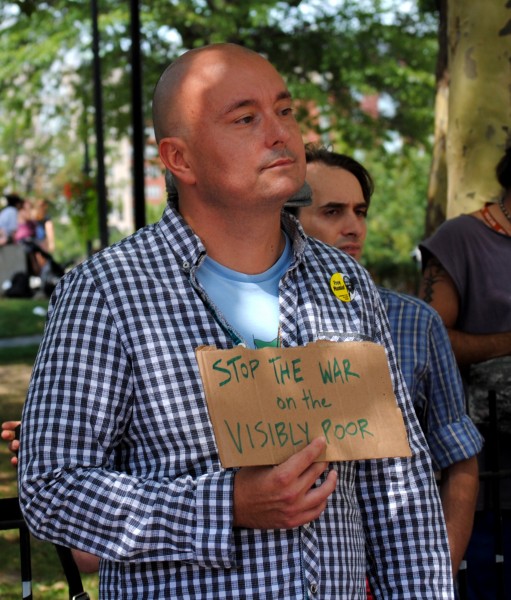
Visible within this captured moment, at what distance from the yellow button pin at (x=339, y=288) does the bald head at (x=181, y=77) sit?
0.45 meters

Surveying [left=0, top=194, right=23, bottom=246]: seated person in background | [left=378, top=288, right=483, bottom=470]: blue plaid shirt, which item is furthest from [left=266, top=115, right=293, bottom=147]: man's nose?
[left=0, top=194, right=23, bottom=246]: seated person in background

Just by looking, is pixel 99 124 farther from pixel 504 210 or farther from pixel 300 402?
pixel 300 402

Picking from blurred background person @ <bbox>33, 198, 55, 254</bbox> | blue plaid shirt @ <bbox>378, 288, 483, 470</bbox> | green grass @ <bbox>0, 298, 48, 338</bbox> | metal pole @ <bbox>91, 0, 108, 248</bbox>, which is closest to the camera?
blue plaid shirt @ <bbox>378, 288, 483, 470</bbox>

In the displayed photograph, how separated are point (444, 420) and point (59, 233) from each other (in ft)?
219

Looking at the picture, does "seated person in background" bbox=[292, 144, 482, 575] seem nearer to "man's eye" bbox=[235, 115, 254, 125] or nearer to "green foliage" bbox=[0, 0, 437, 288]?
"man's eye" bbox=[235, 115, 254, 125]

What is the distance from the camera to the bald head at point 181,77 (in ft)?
7.06

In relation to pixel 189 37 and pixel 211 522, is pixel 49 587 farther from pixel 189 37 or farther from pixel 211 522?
pixel 189 37

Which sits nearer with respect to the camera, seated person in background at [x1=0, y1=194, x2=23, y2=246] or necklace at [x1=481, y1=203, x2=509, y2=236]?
necklace at [x1=481, y1=203, x2=509, y2=236]

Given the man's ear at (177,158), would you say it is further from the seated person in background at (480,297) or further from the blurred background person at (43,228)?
the blurred background person at (43,228)

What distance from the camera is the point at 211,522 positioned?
1876 mm

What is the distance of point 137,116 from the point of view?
372 inches

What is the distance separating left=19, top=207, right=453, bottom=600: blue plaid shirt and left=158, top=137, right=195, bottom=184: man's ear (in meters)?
0.12

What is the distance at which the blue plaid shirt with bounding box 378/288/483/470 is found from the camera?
291cm

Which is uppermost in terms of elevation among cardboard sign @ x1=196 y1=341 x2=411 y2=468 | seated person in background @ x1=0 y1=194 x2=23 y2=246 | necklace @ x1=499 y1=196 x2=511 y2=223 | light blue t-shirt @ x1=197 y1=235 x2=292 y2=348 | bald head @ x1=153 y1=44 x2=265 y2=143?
bald head @ x1=153 y1=44 x2=265 y2=143
